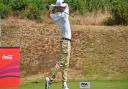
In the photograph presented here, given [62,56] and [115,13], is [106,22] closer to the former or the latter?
[115,13]

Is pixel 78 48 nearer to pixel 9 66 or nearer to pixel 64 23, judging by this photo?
pixel 9 66

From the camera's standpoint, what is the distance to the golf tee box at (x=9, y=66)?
14.6 meters

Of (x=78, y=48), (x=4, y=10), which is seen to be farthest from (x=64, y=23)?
(x=4, y=10)

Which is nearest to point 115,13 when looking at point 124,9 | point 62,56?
point 124,9

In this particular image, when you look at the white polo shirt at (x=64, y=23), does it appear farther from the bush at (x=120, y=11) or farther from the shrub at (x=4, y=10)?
the bush at (x=120, y=11)

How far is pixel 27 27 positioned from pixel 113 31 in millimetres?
3500

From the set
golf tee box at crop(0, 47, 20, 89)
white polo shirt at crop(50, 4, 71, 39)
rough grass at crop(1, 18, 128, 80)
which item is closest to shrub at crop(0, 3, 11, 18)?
rough grass at crop(1, 18, 128, 80)

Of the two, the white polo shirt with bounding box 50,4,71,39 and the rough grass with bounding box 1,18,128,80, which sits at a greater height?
the white polo shirt with bounding box 50,4,71,39

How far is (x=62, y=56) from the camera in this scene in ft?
35.7

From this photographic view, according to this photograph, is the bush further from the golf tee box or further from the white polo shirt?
the white polo shirt

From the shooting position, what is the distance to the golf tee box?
1457 cm

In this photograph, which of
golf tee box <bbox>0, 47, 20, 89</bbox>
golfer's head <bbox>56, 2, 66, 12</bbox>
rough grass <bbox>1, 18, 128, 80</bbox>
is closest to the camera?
golfer's head <bbox>56, 2, 66, 12</bbox>

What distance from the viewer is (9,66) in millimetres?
14828

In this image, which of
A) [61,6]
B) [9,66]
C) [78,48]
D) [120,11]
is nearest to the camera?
[61,6]
